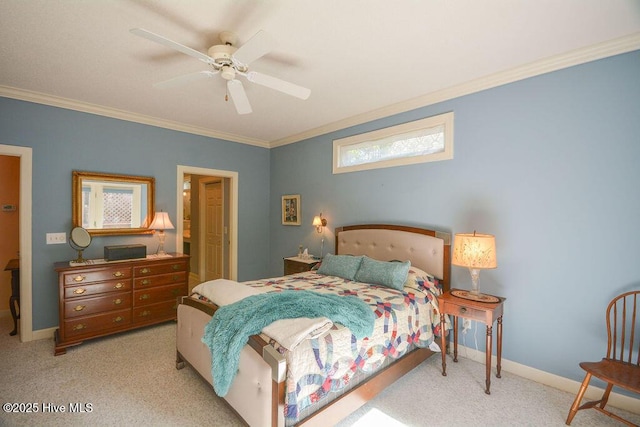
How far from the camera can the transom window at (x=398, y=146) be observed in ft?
10.5

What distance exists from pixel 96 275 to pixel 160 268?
0.66 meters

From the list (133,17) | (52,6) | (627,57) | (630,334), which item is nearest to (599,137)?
(627,57)

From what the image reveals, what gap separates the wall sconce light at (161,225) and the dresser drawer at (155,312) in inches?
28.5

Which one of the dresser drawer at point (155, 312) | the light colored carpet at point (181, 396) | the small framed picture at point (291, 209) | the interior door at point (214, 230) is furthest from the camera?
the interior door at point (214, 230)

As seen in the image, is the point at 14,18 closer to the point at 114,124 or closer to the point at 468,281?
the point at 114,124

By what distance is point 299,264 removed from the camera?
420 centimetres

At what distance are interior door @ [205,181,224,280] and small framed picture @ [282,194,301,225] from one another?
1250 millimetres

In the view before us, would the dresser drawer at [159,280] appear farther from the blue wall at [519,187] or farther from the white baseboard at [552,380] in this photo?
the white baseboard at [552,380]

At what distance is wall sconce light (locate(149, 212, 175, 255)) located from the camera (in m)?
3.88

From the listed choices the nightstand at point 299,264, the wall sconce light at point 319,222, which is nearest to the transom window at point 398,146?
the wall sconce light at point 319,222

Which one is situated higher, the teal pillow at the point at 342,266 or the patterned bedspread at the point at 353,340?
the teal pillow at the point at 342,266

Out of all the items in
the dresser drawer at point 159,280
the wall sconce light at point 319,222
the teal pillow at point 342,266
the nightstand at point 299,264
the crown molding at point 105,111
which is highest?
the crown molding at point 105,111

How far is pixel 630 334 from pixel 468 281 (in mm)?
1158

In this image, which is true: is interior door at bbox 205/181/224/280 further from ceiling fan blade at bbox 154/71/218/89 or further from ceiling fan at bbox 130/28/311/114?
ceiling fan at bbox 130/28/311/114
